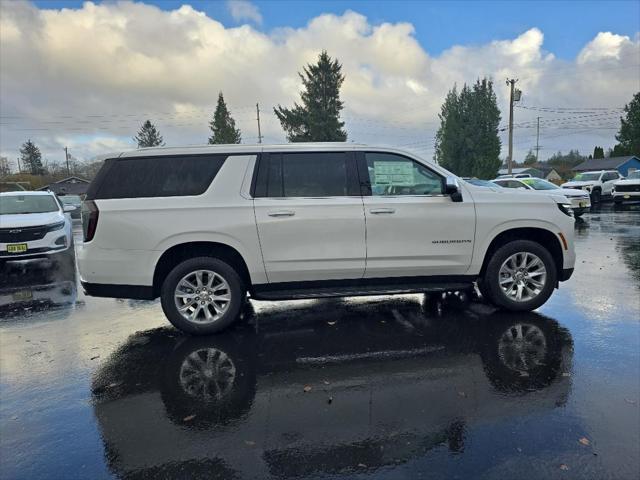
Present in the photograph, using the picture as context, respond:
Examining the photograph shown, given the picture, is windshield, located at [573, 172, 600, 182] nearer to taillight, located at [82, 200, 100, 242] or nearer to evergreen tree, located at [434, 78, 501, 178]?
evergreen tree, located at [434, 78, 501, 178]

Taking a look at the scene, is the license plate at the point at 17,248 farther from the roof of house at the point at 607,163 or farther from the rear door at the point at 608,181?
the roof of house at the point at 607,163

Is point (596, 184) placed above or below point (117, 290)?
above

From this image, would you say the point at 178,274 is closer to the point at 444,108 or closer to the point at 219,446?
the point at 219,446

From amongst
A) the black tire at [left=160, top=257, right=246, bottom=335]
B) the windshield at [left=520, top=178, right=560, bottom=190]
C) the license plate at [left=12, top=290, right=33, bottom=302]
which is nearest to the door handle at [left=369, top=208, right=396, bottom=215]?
the black tire at [left=160, top=257, right=246, bottom=335]

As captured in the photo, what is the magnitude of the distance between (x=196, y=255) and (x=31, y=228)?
6115 millimetres

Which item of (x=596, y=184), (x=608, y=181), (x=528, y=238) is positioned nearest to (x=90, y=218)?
(x=528, y=238)

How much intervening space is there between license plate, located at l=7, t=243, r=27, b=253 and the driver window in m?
7.57

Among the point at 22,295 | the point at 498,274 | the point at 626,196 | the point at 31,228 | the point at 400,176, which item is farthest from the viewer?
the point at 626,196

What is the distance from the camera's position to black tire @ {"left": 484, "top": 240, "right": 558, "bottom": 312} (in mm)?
5402

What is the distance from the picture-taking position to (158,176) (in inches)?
195

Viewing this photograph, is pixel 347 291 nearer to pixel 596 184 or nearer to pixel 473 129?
pixel 596 184

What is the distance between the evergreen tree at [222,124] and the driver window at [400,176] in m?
56.2

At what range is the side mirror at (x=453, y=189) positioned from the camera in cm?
515

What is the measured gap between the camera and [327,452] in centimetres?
290
